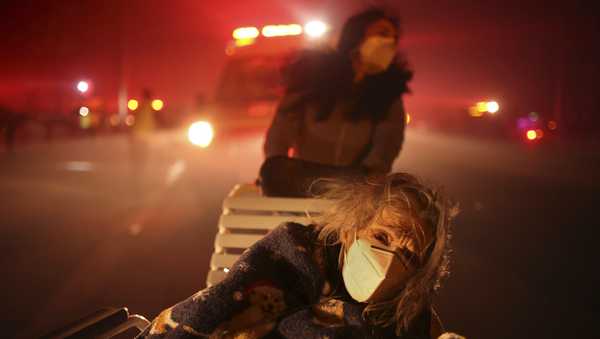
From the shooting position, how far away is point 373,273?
5.41 feet

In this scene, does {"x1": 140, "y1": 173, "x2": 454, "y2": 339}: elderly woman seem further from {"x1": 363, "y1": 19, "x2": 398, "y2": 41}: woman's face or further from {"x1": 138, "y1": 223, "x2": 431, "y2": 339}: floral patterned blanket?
{"x1": 363, "y1": 19, "x2": 398, "y2": 41}: woman's face

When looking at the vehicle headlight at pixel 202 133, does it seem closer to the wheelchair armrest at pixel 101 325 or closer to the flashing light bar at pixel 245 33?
the flashing light bar at pixel 245 33

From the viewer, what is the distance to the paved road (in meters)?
4.67

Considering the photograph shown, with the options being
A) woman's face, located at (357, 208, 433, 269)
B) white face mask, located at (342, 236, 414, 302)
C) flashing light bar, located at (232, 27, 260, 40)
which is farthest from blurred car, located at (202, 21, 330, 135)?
white face mask, located at (342, 236, 414, 302)

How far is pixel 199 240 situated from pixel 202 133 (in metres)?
1.71

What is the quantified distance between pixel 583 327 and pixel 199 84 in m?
13.4

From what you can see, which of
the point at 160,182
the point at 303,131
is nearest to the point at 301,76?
the point at 303,131

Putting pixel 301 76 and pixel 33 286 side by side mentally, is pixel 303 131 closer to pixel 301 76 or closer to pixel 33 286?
pixel 301 76

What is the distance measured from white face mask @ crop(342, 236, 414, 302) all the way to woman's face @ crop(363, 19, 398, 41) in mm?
2045

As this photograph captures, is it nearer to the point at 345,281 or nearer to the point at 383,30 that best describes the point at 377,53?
the point at 383,30

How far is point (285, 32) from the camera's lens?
7.98m

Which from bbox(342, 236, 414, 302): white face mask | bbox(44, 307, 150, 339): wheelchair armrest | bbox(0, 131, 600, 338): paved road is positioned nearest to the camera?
bbox(342, 236, 414, 302): white face mask

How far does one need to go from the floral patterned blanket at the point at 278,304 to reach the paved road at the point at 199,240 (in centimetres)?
117

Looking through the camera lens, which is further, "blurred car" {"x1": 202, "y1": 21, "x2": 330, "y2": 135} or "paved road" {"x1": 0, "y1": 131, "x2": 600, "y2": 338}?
"blurred car" {"x1": 202, "y1": 21, "x2": 330, "y2": 135}
